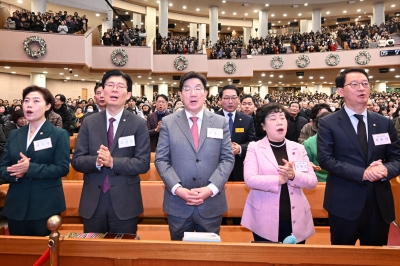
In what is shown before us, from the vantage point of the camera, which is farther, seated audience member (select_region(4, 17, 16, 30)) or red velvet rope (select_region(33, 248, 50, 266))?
seated audience member (select_region(4, 17, 16, 30))

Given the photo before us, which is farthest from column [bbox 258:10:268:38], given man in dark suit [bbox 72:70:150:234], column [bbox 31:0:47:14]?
man in dark suit [bbox 72:70:150:234]

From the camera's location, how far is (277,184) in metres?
1.86

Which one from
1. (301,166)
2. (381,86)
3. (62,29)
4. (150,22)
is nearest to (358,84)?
(301,166)

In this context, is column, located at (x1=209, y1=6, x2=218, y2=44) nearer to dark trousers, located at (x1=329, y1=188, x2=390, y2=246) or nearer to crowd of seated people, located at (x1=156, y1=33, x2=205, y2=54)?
crowd of seated people, located at (x1=156, y1=33, x2=205, y2=54)

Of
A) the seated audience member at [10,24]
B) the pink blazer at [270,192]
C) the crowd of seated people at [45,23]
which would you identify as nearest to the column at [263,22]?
the crowd of seated people at [45,23]

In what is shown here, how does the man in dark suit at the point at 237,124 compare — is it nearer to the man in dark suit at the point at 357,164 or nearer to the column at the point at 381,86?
the man in dark suit at the point at 357,164

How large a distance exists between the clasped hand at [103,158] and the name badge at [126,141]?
0.14 metres

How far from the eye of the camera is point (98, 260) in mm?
1442

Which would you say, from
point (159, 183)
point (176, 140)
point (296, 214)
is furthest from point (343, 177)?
point (159, 183)

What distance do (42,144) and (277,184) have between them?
154 cm

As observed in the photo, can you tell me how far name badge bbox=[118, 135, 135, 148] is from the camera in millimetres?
1946

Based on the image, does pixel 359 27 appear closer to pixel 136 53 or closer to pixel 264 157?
pixel 136 53

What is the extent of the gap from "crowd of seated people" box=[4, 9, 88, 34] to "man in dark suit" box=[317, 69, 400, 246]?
1267cm

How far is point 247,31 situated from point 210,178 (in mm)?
26303
